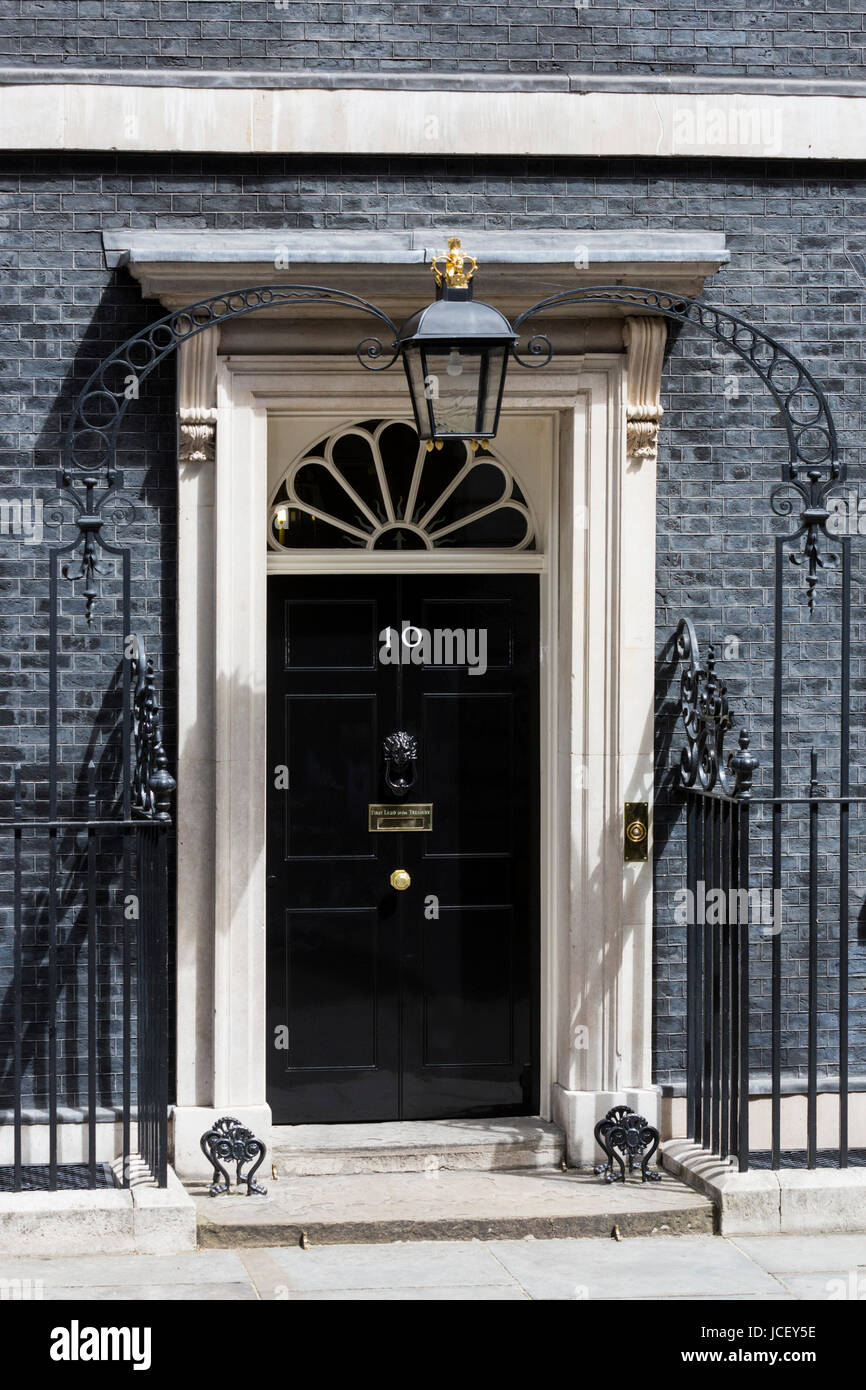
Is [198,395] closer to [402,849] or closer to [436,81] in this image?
[436,81]

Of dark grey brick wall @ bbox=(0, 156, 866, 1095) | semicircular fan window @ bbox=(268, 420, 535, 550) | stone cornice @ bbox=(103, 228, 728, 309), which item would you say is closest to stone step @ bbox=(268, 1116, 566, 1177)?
dark grey brick wall @ bbox=(0, 156, 866, 1095)

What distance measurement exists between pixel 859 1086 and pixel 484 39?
4818 mm

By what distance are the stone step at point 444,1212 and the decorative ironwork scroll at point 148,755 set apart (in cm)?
159

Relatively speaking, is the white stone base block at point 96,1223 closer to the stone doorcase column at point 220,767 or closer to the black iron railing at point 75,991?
the black iron railing at point 75,991

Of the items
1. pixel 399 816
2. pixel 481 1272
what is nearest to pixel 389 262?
pixel 399 816

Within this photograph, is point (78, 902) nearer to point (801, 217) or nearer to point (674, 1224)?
point (674, 1224)

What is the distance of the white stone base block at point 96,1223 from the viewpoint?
6209 millimetres

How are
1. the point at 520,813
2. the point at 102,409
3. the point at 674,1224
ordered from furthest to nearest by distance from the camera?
the point at 520,813 < the point at 102,409 < the point at 674,1224

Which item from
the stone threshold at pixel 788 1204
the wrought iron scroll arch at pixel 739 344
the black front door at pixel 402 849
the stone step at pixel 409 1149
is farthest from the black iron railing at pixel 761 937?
the black front door at pixel 402 849

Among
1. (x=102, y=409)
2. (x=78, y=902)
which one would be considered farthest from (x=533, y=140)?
(x=78, y=902)

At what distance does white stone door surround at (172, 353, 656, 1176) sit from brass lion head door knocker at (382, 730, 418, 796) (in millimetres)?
612

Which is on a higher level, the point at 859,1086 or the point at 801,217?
the point at 801,217

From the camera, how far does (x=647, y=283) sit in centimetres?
713

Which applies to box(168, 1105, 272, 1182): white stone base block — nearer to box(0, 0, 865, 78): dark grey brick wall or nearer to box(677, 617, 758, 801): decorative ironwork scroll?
box(677, 617, 758, 801): decorative ironwork scroll
